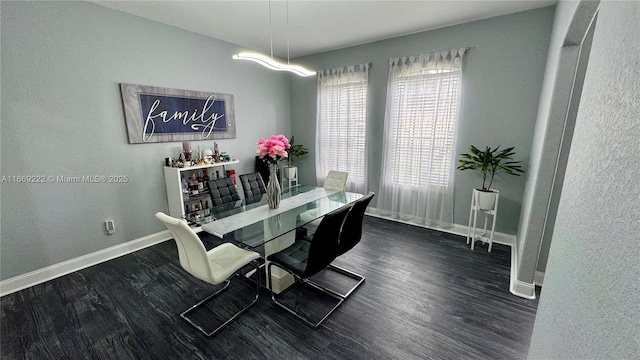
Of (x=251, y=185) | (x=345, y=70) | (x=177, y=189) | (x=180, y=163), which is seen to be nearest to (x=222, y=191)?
(x=251, y=185)

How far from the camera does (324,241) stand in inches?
73.6

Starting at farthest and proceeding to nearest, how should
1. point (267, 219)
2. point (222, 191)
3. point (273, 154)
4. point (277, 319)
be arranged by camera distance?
point (222, 191), point (273, 154), point (267, 219), point (277, 319)

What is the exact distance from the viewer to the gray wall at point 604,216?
499 millimetres

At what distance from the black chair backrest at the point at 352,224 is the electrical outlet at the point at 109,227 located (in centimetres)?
273

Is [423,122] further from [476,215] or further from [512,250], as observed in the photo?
[512,250]

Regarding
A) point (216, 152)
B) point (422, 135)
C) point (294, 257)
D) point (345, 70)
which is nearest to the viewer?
point (294, 257)

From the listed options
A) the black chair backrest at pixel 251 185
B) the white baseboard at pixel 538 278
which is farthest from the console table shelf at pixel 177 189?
the white baseboard at pixel 538 278

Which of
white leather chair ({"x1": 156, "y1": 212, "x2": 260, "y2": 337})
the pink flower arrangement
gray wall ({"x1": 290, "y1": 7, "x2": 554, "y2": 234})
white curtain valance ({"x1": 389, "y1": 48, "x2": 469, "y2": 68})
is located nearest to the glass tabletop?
white leather chair ({"x1": 156, "y1": 212, "x2": 260, "y2": 337})

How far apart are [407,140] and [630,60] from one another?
3138mm

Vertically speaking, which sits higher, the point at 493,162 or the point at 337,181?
the point at 493,162

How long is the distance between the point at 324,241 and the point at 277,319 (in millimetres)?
771

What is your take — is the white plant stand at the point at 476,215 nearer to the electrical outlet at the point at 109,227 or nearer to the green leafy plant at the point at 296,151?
the green leafy plant at the point at 296,151

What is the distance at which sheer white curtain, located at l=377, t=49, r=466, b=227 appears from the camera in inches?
130

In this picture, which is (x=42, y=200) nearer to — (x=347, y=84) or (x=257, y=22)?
(x=257, y=22)
